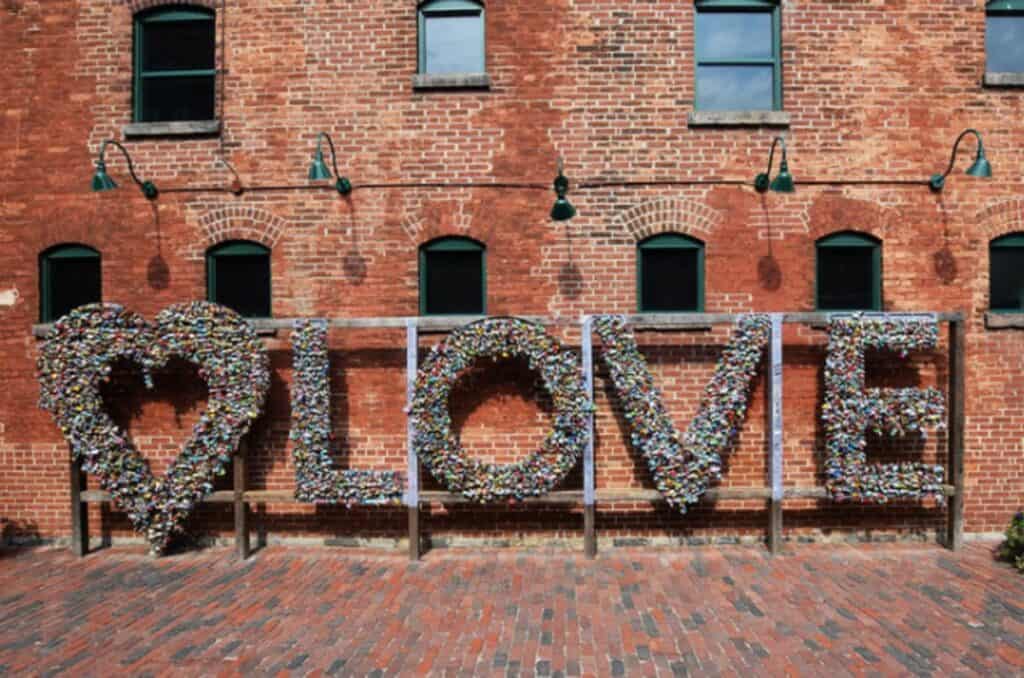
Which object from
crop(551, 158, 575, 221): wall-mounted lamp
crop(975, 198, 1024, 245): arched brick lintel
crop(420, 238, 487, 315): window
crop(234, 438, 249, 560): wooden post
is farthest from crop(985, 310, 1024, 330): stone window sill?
crop(234, 438, 249, 560): wooden post

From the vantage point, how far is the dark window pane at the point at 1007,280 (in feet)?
23.6

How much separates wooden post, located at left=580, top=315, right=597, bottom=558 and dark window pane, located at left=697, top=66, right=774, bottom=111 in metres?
3.30

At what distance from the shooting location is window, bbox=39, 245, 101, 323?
24.3 feet

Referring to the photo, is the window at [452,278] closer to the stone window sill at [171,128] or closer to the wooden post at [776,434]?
the stone window sill at [171,128]

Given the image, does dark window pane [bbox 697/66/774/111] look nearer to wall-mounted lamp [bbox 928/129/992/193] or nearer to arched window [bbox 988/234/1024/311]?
wall-mounted lamp [bbox 928/129/992/193]

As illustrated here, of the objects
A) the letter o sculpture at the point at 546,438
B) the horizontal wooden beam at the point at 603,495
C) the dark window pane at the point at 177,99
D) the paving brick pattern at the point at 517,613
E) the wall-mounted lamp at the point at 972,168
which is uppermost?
the dark window pane at the point at 177,99

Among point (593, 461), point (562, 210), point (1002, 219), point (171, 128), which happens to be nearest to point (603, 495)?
point (593, 461)

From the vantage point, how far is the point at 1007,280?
7.19m

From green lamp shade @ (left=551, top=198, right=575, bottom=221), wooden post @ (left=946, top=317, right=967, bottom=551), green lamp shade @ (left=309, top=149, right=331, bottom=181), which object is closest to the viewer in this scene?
green lamp shade @ (left=309, top=149, right=331, bottom=181)

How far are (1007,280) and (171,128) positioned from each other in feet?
35.4

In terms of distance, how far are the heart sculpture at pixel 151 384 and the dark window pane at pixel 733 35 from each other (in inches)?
265

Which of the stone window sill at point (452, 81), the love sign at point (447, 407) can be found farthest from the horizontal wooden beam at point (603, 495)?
the stone window sill at point (452, 81)

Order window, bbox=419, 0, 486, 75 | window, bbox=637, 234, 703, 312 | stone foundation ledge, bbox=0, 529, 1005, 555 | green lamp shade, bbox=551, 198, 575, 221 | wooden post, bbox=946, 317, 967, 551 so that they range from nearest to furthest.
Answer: green lamp shade, bbox=551, 198, 575, 221 < wooden post, bbox=946, 317, 967, 551 < stone foundation ledge, bbox=0, 529, 1005, 555 < window, bbox=637, 234, 703, 312 < window, bbox=419, 0, 486, 75

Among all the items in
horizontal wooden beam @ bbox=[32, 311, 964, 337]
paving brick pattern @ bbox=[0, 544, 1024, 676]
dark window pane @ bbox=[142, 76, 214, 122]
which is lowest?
paving brick pattern @ bbox=[0, 544, 1024, 676]
